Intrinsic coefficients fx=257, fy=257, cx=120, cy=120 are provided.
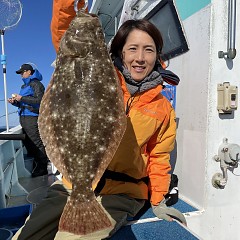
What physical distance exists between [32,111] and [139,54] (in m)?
4.98

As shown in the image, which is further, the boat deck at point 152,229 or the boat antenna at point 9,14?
the boat antenna at point 9,14

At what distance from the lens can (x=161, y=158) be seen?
2590mm

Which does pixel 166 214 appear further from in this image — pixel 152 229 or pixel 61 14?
pixel 61 14

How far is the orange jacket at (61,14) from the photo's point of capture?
1.94m

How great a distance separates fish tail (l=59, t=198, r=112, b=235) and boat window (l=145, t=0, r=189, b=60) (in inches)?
91.6

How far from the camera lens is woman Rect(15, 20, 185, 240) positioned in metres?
2.21

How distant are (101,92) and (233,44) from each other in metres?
1.77

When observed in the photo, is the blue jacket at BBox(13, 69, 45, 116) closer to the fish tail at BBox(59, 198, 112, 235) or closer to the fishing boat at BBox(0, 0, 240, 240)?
the fishing boat at BBox(0, 0, 240, 240)

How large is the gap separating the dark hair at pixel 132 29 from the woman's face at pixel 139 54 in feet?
0.14

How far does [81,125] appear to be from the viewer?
1.62 m

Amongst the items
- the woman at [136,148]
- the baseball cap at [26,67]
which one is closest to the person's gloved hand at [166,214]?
the woman at [136,148]

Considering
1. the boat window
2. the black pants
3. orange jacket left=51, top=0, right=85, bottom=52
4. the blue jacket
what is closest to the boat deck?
orange jacket left=51, top=0, right=85, bottom=52

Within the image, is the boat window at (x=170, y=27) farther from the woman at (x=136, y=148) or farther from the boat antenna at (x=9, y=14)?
the boat antenna at (x=9, y=14)

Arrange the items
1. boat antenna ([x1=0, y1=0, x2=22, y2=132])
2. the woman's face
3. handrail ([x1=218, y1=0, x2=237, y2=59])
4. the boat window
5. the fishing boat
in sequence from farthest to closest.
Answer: boat antenna ([x1=0, y1=0, x2=22, y2=132]) → the boat window → the fishing boat → handrail ([x1=218, y1=0, x2=237, y2=59]) → the woman's face
